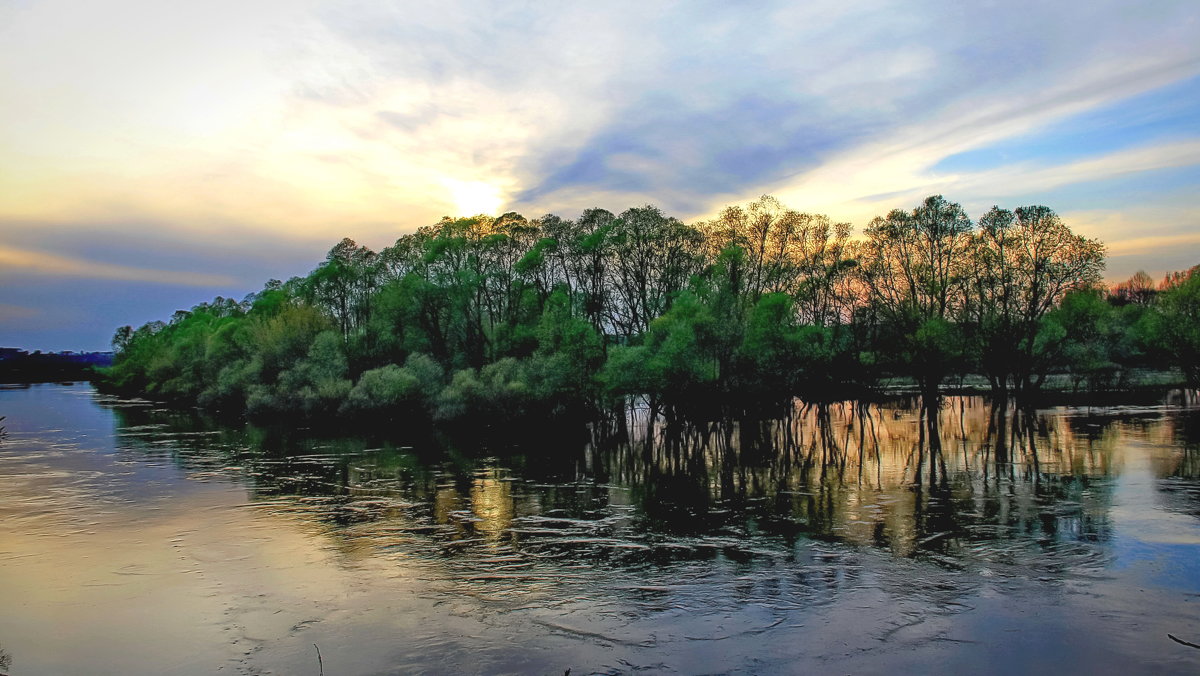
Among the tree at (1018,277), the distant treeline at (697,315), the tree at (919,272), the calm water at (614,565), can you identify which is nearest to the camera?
the calm water at (614,565)

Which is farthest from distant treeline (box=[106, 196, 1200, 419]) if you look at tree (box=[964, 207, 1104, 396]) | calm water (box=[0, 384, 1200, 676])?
calm water (box=[0, 384, 1200, 676])

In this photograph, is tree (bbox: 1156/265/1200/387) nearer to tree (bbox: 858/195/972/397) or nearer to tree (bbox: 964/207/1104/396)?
tree (bbox: 964/207/1104/396)

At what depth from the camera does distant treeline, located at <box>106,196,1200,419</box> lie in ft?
180

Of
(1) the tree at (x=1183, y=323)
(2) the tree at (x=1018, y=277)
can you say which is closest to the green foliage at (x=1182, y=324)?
(1) the tree at (x=1183, y=323)

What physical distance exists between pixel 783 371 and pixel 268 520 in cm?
4100

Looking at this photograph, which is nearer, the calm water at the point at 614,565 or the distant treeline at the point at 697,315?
the calm water at the point at 614,565

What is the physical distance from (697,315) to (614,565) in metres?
33.5

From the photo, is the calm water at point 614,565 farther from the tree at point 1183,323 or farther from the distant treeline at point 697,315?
the tree at point 1183,323

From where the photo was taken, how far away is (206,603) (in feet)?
52.5

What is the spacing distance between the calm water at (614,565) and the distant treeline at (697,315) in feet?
58.7

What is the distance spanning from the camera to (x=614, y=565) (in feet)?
60.3

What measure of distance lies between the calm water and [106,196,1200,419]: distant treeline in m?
17.9

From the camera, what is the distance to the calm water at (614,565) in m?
13.0

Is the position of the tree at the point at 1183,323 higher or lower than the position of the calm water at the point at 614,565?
higher
